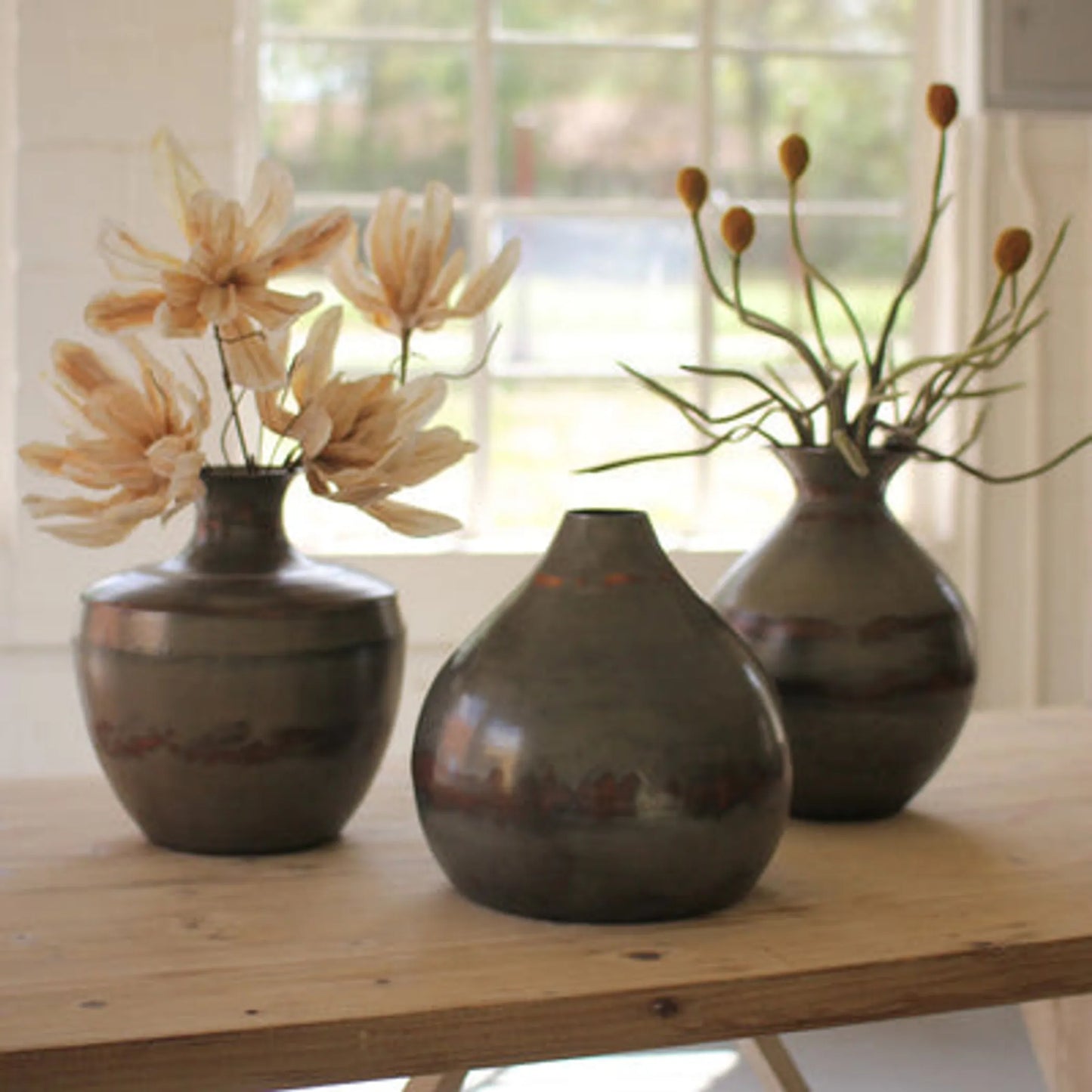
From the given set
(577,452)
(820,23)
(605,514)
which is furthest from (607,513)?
(820,23)

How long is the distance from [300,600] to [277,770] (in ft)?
0.44

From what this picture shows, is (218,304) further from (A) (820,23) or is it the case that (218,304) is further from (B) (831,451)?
(A) (820,23)

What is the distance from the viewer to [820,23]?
12.0 feet

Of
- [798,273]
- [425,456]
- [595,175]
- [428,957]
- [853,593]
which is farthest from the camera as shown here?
[798,273]

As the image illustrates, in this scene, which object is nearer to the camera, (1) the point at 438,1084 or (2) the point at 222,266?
(2) the point at 222,266

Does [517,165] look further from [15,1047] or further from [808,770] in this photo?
[15,1047]

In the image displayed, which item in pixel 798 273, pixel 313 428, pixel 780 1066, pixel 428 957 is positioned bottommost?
pixel 780 1066

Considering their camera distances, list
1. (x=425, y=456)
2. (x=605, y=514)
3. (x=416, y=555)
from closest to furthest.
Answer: (x=605, y=514) → (x=425, y=456) → (x=416, y=555)

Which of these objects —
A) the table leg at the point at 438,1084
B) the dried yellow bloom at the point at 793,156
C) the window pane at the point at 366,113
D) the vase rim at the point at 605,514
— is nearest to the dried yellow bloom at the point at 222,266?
the vase rim at the point at 605,514

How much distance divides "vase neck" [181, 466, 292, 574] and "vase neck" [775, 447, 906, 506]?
45 centimetres

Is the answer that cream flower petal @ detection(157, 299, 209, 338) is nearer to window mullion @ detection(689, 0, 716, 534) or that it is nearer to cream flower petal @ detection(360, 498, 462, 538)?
cream flower petal @ detection(360, 498, 462, 538)

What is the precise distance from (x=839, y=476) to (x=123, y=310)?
610 mm

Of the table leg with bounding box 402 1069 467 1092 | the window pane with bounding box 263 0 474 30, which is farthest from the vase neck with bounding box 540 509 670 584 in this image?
the window pane with bounding box 263 0 474 30

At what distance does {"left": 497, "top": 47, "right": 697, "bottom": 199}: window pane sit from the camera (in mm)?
3525
